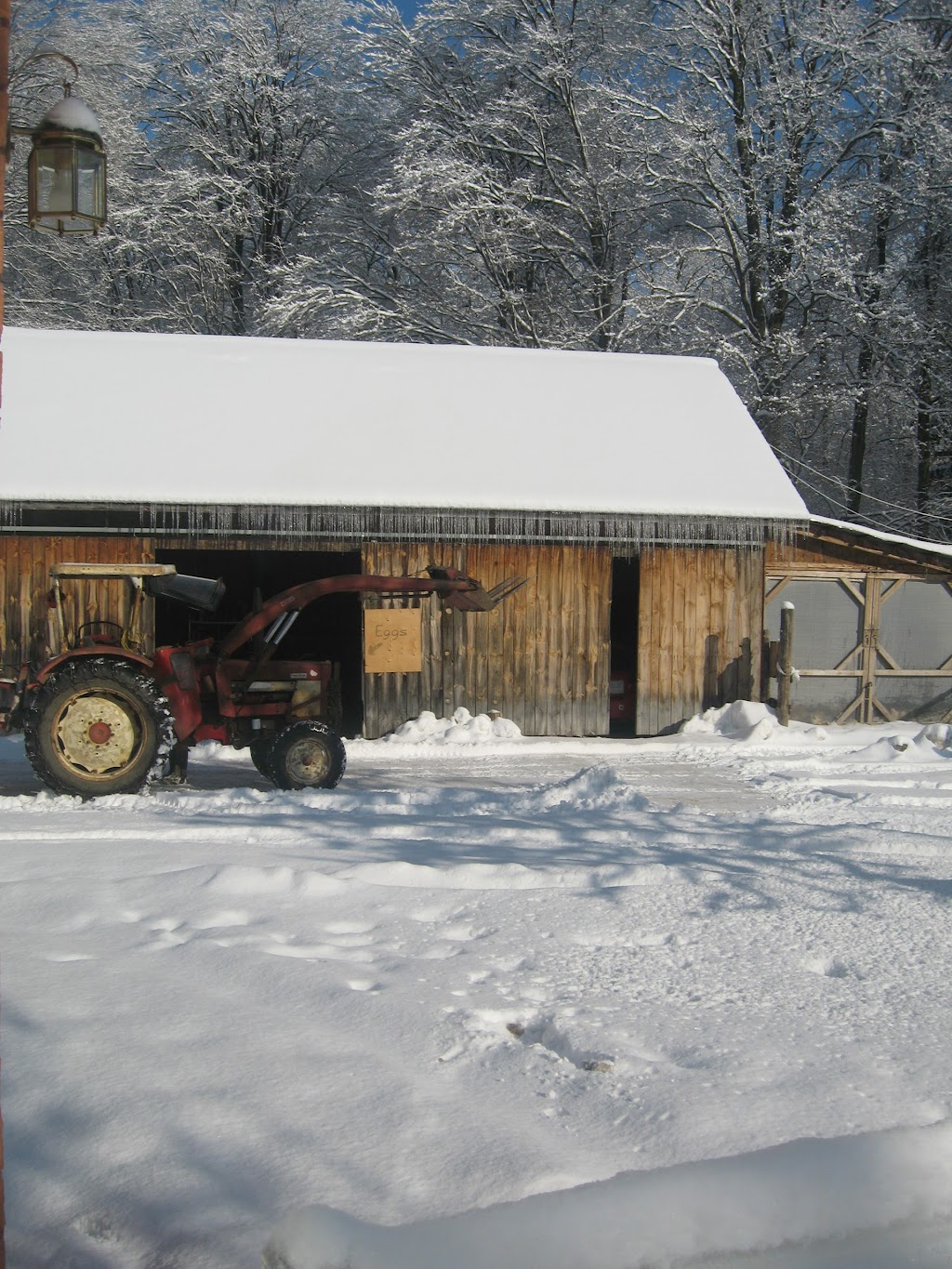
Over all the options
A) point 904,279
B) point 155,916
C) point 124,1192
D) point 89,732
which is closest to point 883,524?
point 904,279

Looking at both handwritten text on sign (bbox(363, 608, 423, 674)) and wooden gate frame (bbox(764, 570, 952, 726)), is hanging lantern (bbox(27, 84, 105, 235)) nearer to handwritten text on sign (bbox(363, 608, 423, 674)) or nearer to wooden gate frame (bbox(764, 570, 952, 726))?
handwritten text on sign (bbox(363, 608, 423, 674))

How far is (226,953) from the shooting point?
4777mm

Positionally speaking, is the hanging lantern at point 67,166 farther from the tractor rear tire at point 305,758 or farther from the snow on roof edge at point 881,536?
the snow on roof edge at point 881,536

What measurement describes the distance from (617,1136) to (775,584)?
11.9 meters

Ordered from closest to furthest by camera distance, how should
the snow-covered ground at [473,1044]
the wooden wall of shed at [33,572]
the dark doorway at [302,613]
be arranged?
the snow-covered ground at [473,1044] → the wooden wall of shed at [33,572] → the dark doorway at [302,613]

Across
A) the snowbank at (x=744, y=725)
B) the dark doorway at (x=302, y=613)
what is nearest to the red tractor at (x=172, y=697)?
the snowbank at (x=744, y=725)

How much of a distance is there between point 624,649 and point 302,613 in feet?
17.4

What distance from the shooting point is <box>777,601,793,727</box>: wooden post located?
13.9 metres

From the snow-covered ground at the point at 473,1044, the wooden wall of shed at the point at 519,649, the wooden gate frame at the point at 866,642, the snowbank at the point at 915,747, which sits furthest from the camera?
the wooden gate frame at the point at 866,642

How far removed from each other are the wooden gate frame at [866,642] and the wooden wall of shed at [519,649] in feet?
8.02

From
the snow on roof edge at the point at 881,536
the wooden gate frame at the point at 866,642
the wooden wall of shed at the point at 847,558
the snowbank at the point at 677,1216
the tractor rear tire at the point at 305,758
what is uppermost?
the snow on roof edge at the point at 881,536

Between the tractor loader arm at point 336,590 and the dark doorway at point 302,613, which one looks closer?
the tractor loader arm at point 336,590

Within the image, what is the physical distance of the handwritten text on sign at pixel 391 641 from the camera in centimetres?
1331

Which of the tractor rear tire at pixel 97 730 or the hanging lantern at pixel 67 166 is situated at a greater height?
the hanging lantern at pixel 67 166
